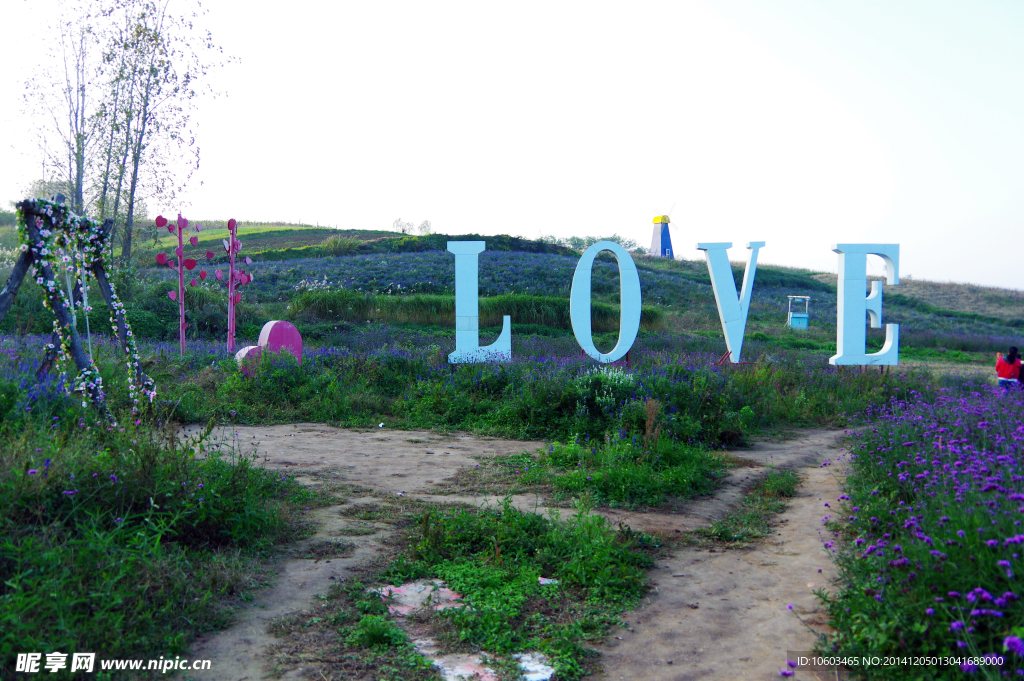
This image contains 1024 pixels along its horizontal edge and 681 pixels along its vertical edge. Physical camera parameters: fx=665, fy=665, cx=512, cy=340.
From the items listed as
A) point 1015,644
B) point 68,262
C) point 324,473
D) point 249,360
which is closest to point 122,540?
point 324,473

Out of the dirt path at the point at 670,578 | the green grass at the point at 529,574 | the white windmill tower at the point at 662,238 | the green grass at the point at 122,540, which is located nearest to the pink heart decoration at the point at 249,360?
the dirt path at the point at 670,578

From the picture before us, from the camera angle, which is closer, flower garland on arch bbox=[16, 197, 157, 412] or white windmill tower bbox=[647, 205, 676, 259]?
flower garland on arch bbox=[16, 197, 157, 412]

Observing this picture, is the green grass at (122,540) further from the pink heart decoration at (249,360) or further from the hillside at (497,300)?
the hillside at (497,300)

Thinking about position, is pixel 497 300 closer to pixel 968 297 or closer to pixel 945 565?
pixel 945 565

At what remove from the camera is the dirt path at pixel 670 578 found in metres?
2.96

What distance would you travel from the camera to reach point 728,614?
3469 millimetres

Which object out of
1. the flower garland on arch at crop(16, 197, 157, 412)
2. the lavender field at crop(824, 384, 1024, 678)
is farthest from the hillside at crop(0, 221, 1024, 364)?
the lavender field at crop(824, 384, 1024, 678)

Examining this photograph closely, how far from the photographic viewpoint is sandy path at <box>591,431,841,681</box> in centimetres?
295

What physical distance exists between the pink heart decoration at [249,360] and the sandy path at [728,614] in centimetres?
719

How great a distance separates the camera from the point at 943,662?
254 centimetres

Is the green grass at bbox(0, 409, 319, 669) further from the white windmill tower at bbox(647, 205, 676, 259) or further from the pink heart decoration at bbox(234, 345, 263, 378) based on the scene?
the white windmill tower at bbox(647, 205, 676, 259)

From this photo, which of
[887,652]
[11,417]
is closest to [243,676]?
[887,652]

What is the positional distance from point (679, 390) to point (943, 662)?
18.0 ft

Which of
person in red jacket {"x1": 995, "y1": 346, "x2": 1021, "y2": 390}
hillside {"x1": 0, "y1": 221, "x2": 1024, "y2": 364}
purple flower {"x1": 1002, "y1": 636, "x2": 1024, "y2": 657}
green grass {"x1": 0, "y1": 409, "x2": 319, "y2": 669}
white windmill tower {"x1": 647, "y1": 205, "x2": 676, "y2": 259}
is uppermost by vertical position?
white windmill tower {"x1": 647, "y1": 205, "x2": 676, "y2": 259}
